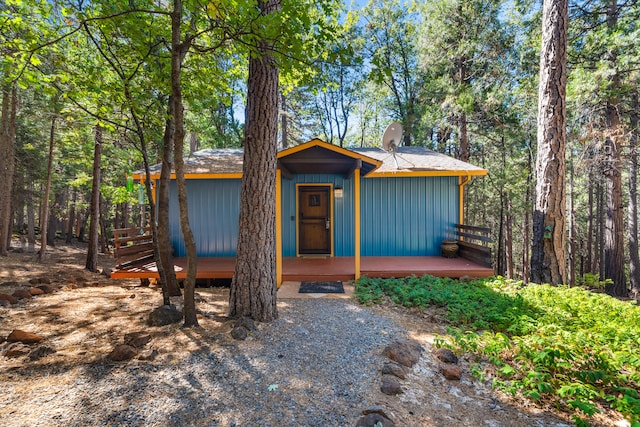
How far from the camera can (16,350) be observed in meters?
2.64

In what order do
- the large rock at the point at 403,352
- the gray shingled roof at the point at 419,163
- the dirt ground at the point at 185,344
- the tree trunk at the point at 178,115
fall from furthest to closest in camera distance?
1. the gray shingled roof at the point at 419,163
2. the tree trunk at the point at 178,115
3. the large rock at the point at 403,352
4. the dirt ground at the point at 185,344

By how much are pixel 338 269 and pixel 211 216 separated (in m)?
3.42

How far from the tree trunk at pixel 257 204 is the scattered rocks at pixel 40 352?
5.39ft

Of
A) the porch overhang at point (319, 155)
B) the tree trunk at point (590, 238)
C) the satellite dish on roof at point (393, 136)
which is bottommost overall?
the tree trunk at point (590, 238)

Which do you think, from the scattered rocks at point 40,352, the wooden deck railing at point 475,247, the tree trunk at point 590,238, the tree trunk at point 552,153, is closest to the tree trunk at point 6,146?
the scattered rocks at point 40,352

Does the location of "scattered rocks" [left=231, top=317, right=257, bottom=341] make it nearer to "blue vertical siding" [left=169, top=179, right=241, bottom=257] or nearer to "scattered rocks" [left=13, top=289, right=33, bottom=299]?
"blue vertical siding" [left=169, top=179, right=241, bottom=257]

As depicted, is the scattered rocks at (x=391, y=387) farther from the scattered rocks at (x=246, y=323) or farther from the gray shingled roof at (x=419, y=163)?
the gray shingled roof at (x=419, y=163)

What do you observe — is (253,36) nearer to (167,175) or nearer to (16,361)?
(167,175)

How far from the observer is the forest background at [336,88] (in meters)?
3.28

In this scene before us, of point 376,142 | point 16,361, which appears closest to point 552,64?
point 16,361

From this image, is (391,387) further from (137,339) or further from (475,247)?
(475,247)

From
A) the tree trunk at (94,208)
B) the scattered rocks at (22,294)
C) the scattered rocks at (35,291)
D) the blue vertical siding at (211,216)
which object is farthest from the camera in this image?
the tree trunk at (94,208)

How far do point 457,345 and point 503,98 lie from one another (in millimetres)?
8770

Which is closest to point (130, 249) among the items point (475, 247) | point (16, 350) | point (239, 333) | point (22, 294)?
point (22, 294)
